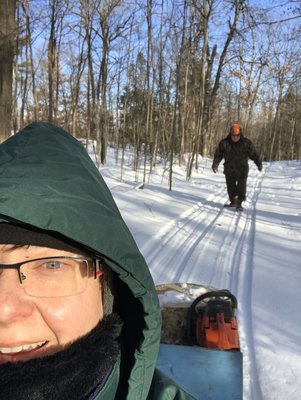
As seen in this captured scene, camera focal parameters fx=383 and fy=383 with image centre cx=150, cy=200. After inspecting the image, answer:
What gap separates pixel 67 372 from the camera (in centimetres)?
97

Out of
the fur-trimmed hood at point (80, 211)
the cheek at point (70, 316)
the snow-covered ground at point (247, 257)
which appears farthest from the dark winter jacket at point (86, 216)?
the snow-covered ground at point (247, 257)

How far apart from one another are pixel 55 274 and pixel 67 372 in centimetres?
25

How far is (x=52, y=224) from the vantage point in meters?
0.89

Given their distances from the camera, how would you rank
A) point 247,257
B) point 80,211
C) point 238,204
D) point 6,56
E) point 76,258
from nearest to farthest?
point 80,211, point 76,258, point 247,257, point 6,56, point 238,204

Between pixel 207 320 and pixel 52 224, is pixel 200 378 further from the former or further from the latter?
pixel 52 224

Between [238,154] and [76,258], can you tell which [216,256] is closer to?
[238,154]

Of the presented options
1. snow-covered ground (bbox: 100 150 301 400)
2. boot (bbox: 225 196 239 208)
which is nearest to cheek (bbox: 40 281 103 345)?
snow-covered ground (bbox: 100 150 301 400)

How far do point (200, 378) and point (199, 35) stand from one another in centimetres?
1240

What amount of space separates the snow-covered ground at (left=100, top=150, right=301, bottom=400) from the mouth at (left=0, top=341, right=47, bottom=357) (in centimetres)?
180

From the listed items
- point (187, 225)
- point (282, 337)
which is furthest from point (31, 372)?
point (187, 225)

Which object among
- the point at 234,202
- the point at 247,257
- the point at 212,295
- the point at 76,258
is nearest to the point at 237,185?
the point at 234,202

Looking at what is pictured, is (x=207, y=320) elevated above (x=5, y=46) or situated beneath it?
situated beneath

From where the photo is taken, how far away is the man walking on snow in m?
8.69

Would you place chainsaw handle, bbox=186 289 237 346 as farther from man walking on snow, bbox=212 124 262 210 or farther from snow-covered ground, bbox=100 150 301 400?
man walking on snow, bbox=212 124 262 210
